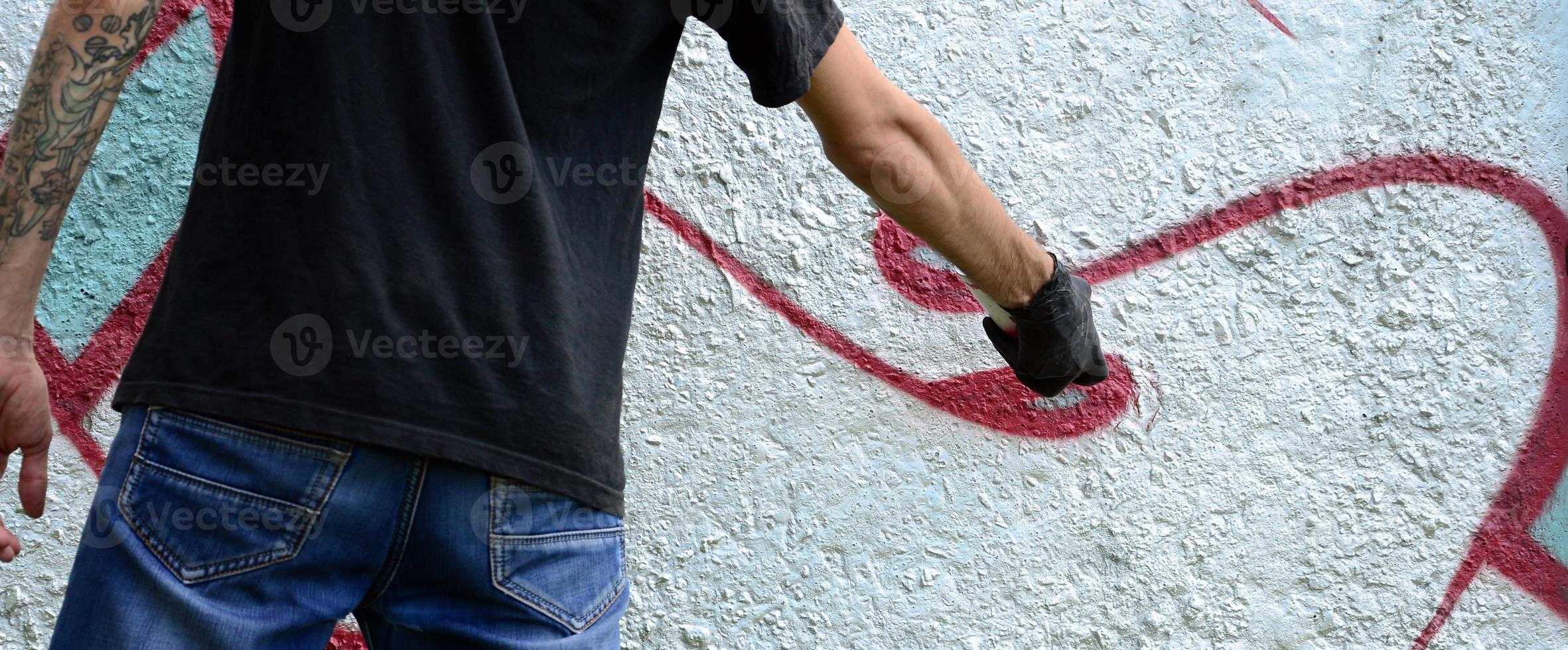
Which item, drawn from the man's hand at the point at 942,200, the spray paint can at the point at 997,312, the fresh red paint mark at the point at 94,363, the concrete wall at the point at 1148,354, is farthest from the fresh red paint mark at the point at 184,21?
the spray paint can at the point at 997,312

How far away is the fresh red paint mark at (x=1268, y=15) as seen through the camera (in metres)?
1.76

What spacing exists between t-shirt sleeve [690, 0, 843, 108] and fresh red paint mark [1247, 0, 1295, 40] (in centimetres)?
100

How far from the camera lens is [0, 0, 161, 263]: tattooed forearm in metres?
0.91

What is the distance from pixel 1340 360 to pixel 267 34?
158cm

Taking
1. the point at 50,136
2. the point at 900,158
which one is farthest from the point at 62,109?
the point at 900,158

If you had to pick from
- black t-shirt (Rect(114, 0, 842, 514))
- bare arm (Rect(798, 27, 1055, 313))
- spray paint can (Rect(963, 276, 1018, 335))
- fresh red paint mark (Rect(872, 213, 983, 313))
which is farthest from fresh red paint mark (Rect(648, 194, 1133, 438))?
black t-shirt (Rect(114, 0, 842, 514))

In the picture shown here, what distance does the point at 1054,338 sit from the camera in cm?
138

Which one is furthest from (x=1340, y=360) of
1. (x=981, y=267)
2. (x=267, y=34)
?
(x=267, y=34)

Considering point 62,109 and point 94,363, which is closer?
point 62,109

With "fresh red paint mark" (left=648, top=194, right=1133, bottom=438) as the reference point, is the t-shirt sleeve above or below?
above

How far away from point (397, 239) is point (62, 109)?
319 millimetres

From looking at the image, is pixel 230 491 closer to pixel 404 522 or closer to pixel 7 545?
pixel 404 522

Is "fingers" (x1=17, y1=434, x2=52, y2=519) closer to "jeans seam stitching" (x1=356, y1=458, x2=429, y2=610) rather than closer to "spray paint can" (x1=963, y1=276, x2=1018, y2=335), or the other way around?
"jeans seam stitching" (x1=356, y1=458, x2=429, y2=610)

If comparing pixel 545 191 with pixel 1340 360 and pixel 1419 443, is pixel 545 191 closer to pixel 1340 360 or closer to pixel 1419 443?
pixel 1340 360
